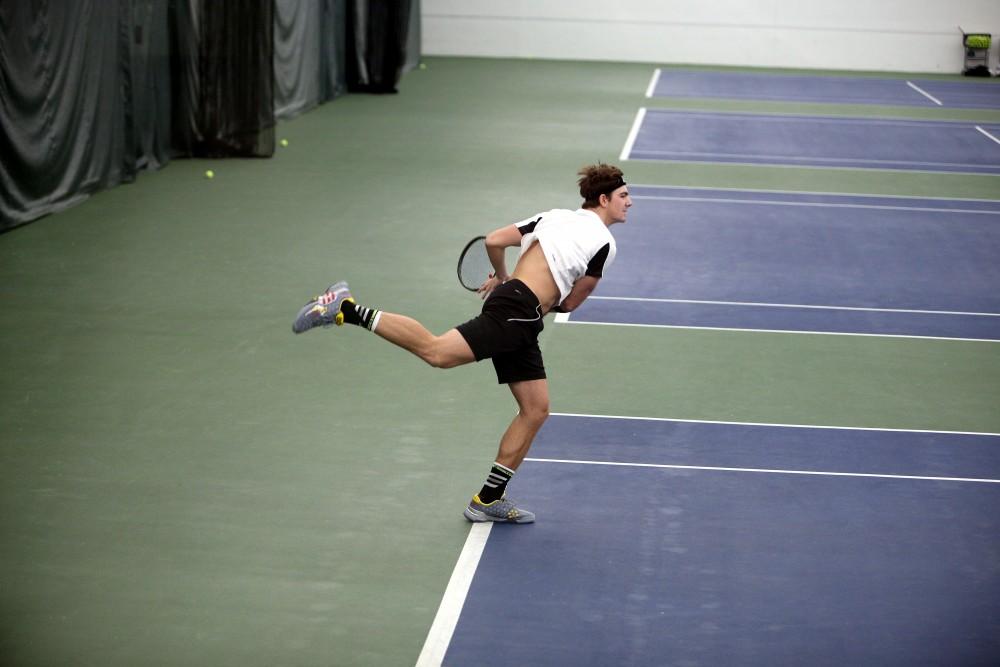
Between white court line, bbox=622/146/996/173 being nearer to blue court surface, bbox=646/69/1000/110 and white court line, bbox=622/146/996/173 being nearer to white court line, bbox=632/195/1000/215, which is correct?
white court line, bbox=632/195/1000/215

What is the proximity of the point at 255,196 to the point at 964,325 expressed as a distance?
6917 mm

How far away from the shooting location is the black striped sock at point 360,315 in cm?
550

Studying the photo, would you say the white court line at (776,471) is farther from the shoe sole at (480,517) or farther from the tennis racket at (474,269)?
the tennis racket at (474,269)

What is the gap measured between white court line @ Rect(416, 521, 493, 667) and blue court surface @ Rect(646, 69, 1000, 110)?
57.2ft

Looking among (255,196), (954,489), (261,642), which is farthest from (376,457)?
(255,196)

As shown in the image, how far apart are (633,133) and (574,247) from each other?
494 inches

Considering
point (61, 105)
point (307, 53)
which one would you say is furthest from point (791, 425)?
point (307, 53)

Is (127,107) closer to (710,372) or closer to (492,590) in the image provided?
(710,372)

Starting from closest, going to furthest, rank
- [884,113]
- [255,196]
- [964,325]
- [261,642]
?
[261,642] → [964,325] → [255,196] → [884,113]

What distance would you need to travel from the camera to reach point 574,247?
561 centimetres

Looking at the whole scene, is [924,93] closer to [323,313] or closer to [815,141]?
[815,141]

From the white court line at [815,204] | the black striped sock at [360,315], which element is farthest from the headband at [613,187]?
the white court line at [815,204]

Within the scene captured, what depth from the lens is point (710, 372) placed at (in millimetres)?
8062

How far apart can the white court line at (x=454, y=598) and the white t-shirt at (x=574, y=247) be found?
1.11m
